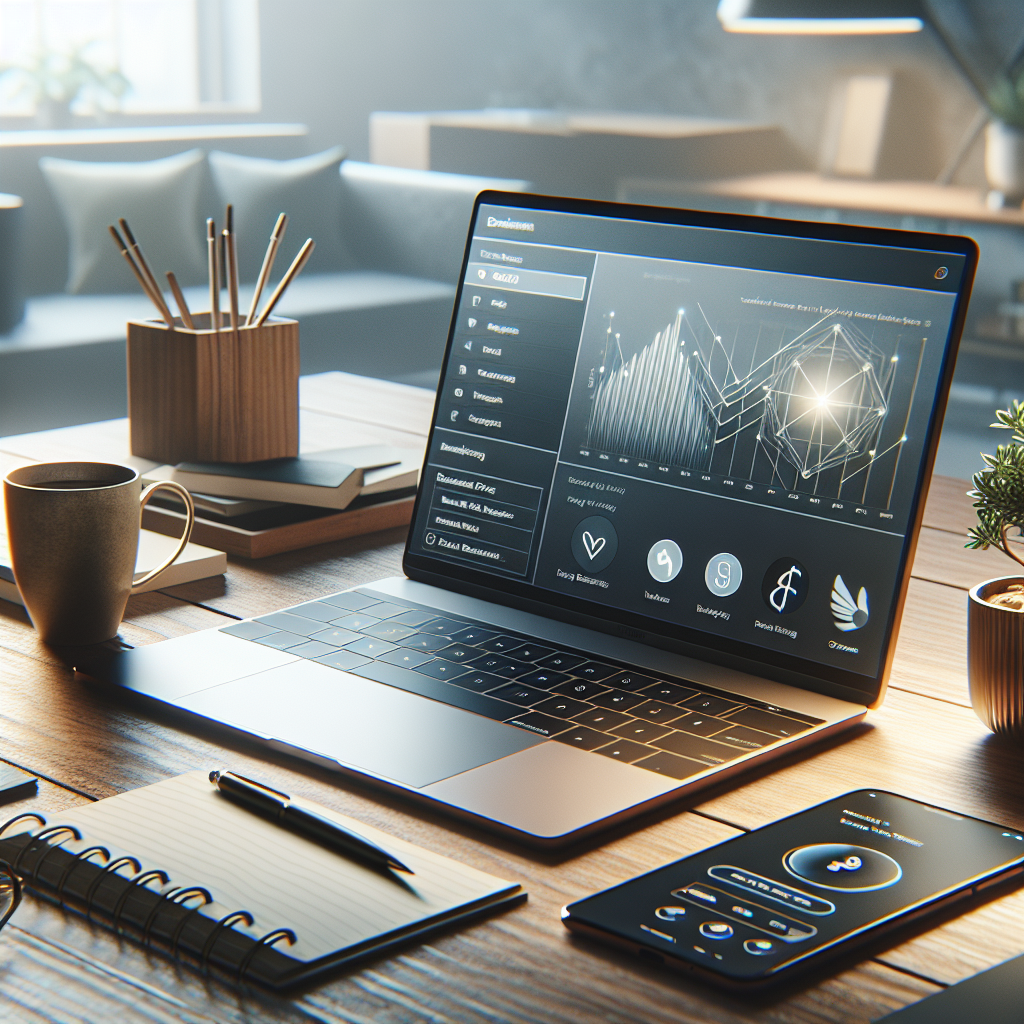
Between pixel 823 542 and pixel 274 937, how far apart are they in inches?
15.4

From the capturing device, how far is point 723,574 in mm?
754

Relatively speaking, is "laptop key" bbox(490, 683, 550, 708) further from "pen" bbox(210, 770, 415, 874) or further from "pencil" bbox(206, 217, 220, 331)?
"pencil" bbox(206, 217, 220, 331)

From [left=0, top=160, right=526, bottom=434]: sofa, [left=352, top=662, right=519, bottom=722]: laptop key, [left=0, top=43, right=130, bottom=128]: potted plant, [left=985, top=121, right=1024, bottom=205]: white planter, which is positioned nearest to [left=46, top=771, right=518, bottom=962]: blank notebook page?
[left=352, top=662, right=519, bottom=722]: laptop key

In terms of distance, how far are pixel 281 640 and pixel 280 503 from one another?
291 millimetres

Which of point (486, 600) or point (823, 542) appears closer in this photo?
point (823, 542)

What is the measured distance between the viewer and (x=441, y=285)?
13.5ft

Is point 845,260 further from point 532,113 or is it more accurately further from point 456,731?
point 532,113

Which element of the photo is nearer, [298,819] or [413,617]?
[298,819]

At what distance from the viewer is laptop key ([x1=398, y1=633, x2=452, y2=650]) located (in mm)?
763

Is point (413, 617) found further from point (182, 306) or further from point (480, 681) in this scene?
point (182, 306)

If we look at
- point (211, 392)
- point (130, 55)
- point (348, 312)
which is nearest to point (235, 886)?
point (211, 392)

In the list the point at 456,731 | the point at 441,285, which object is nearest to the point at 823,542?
the point at 456,731

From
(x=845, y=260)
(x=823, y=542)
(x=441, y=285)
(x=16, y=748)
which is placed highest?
(x=845, y=260)

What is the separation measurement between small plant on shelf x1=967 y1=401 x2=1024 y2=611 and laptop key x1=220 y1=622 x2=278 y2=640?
417 millimetres
